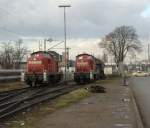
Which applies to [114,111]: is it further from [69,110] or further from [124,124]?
[124,124]

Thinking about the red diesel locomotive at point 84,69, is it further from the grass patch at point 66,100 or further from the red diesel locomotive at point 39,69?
the grass patch at point 66,100

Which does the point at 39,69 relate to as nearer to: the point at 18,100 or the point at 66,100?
the point at 66,100

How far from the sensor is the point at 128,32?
5133 inches

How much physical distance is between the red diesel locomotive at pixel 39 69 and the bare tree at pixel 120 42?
7728cm

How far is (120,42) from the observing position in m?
127

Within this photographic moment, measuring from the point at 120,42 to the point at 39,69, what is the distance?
84833 millimetres

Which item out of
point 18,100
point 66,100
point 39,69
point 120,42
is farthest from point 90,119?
point 120,42

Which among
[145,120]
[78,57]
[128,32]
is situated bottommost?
[145,120]

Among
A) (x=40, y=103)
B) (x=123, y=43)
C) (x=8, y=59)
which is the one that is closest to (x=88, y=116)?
(x=40, y=103)

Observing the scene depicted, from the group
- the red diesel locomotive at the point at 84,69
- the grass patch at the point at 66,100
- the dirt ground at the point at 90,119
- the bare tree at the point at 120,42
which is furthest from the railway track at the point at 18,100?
the bare tree at the point at 120,42

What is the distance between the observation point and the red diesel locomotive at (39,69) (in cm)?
4284

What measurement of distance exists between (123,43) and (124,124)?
368 ft

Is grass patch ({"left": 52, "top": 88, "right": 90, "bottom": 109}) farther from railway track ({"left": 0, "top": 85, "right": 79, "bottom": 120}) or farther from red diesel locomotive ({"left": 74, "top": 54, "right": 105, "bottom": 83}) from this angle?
red diesel locomotive ({"left": 74, "top": 54, "right": 105, "bottom": 83})

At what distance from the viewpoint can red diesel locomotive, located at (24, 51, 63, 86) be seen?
1687 inches
